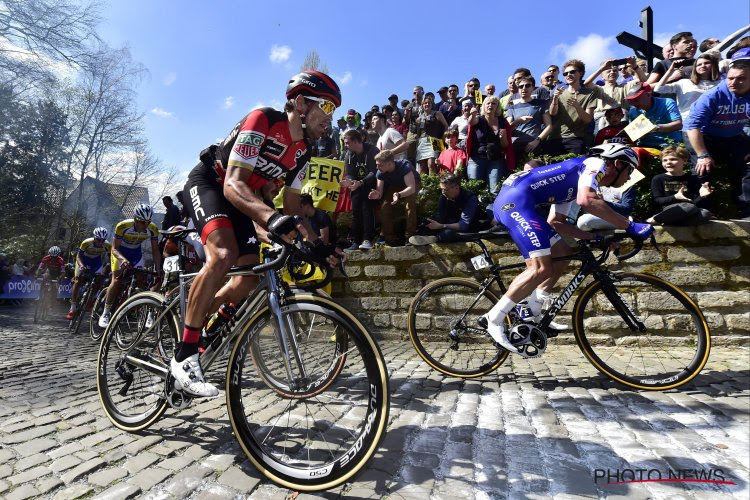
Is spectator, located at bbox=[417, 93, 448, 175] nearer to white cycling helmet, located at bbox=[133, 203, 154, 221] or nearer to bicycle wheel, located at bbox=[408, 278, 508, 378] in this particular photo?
bicycle wheel, located at bbox=[408, 278, 508, 378]

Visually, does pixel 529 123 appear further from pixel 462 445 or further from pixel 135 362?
pixel 135 362

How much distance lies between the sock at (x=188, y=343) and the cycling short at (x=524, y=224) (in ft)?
9.82

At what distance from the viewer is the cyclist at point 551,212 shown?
3.80m

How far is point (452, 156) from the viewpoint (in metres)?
8.74

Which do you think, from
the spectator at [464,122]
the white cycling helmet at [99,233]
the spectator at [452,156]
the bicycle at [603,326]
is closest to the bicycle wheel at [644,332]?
the bicycle at [603,326]

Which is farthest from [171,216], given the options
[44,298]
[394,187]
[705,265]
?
[705,265]

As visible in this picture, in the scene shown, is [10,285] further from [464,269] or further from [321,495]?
[321,495]

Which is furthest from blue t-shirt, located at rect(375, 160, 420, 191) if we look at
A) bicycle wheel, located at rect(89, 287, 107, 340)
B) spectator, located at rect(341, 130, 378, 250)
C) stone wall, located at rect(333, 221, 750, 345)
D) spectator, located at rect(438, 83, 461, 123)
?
bicycle wheel, located at rect(89, 287, 107, 340)

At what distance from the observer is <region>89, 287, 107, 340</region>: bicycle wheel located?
8000 millimetres

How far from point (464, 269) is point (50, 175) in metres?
31.5

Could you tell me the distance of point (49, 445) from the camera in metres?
2.68

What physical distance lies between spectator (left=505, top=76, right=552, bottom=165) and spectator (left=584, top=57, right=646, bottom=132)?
93 centimetres

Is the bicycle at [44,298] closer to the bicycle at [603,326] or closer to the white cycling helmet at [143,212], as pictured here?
the white cycling helmet at [143,212]

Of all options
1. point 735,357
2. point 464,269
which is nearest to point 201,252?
point 464,269
